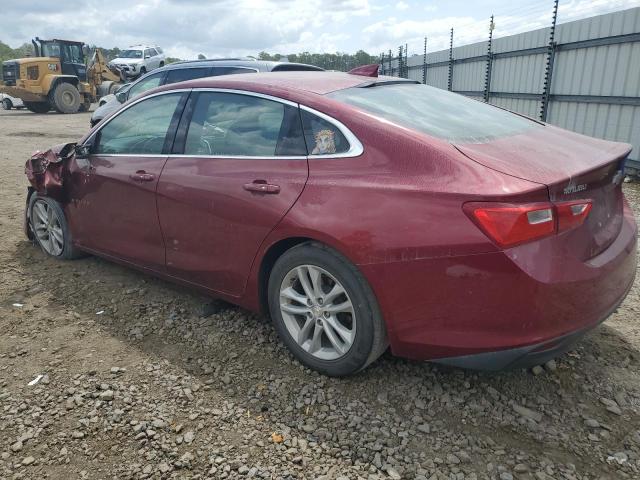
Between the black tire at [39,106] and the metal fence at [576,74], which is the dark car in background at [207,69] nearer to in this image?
the metal fence at [576,74]

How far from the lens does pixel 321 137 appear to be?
2.78 m

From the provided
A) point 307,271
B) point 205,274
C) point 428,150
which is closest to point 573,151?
point 428,150

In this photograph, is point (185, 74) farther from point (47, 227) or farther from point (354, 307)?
point (354, 307)

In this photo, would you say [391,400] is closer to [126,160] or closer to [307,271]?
[307,271]

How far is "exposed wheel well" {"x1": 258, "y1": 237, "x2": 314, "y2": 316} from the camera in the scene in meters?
2.85

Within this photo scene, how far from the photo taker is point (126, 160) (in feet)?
12.4

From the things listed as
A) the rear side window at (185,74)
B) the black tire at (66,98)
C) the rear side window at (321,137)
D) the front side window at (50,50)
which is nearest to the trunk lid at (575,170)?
the rear side window at (321,137)

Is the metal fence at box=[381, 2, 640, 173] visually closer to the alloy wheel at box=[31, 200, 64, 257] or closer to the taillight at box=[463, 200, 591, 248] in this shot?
the taillight at box=[463, 200, 591, 248]

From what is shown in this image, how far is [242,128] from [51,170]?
2240 mm

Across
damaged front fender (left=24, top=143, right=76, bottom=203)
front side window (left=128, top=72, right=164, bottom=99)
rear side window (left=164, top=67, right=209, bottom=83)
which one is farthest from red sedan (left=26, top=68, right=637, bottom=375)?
front side window (left=128, top=72, right=164, bottom=99)

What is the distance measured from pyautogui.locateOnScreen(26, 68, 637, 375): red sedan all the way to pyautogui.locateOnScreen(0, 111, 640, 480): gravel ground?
277 mm

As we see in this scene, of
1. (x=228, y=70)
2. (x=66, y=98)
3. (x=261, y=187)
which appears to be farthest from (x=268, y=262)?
(x=66, y=98)

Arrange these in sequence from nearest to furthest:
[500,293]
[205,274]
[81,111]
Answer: [500,293] < [205,274] < [81,111]

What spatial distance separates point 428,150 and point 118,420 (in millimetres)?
1970
